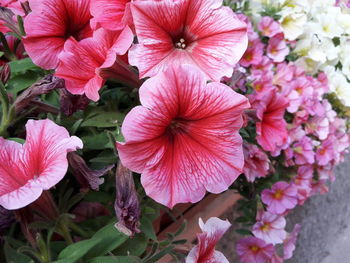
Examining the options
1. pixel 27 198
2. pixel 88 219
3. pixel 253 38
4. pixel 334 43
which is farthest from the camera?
pixel 334 43

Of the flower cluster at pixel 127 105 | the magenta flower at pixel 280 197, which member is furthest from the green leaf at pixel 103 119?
the magenta flower at pixel 280 197

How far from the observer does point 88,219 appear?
837 mm

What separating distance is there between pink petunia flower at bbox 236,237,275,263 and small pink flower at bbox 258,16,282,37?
53cm

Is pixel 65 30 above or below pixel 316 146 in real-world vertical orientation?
above

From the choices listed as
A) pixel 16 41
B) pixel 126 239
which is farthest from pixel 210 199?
pixel 16 41

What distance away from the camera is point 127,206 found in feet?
2.04

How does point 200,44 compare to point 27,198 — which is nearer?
point 27,198

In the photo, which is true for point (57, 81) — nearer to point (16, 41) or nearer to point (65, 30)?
point (65, 30)

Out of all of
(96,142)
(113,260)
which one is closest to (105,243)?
(113,260)

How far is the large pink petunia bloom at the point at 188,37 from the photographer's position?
1.99 ft

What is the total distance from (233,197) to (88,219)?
25.2 inches

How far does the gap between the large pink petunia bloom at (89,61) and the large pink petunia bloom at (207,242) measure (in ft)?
0.77

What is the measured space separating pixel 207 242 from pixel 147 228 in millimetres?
140

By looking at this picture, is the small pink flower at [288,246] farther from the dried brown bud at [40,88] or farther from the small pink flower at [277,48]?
the dried brown bud at [40,88]
